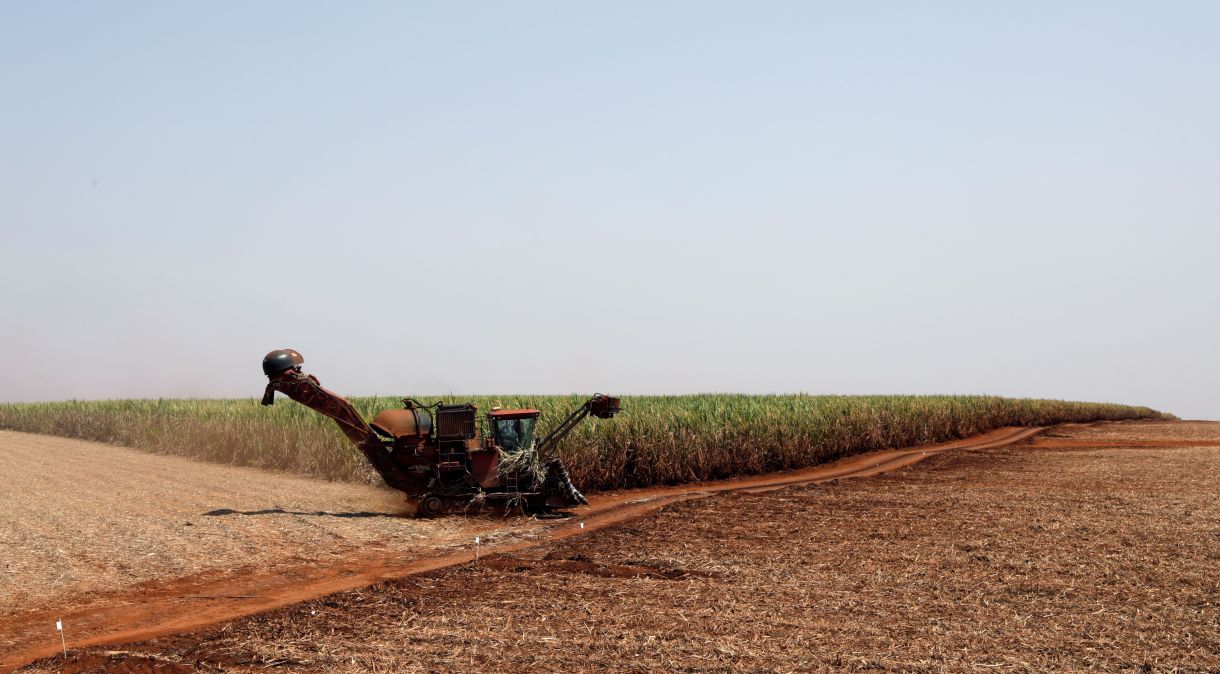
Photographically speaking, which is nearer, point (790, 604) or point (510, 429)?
point (790, 604)

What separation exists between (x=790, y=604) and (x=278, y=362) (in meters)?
10.3

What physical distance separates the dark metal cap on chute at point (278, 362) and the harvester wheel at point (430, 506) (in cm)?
346

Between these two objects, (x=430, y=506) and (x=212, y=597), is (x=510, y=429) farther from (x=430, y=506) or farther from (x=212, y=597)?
(x=212, y=597)

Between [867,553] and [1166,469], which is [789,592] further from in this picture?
[1166,469]

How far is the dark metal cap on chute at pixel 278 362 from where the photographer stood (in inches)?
662

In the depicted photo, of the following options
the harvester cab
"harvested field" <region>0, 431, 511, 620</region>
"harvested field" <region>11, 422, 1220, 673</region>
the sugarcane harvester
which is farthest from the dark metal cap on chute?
"harvested field" <region>11, 422, 1220, 673</region>

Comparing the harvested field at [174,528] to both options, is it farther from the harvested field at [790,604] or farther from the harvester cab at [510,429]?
the harvested field at [790,604]

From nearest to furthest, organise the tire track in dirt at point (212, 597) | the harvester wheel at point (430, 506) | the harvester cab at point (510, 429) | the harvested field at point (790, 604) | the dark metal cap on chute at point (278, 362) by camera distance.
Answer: the harvested field at point (790, 604) < the tire track in dirt at point (212, 597) < the dark metal cap on chute at point (278, 362) < the harvester wheel at point (430, 506) < the harvester cab at point (510, 429)

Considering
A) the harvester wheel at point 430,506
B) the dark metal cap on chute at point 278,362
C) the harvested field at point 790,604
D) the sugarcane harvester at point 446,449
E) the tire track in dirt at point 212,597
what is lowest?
the tire track in dirt at point 212,597

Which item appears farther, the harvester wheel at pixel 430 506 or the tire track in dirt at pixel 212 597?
the harvester wheel at pixel 430 506

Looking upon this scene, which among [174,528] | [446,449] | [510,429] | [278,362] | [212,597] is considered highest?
[278,362]

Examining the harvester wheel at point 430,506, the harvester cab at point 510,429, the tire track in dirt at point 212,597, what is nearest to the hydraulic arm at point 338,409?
the harvester wheel at point 430,506

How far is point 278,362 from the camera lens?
16.8m

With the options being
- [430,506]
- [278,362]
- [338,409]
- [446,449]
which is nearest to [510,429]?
[446,449]
